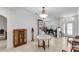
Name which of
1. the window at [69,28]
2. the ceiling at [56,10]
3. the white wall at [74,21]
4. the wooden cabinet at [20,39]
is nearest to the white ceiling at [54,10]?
the ceiling at [56,10]

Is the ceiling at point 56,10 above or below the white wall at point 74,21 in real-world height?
above

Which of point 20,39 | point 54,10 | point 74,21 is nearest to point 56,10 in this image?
point 54,10

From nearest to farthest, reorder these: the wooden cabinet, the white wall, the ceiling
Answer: the ceiling → the white wall → the wooden cabinet

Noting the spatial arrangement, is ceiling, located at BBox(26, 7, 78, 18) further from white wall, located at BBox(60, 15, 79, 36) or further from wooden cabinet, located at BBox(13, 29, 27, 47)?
wooden cabinet, located at BBox(13, 29, 27, 47)

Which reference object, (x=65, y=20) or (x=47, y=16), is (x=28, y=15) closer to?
(x=47, y=16)

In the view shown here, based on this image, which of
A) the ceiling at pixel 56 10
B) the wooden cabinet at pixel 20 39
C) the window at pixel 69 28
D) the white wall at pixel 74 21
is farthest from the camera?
the wooden cabinet at pixel 20 39

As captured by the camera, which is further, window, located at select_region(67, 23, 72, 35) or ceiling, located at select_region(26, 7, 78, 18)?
window, located at select_region(67, 23, 72, 35)

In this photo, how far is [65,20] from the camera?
6.68 ft

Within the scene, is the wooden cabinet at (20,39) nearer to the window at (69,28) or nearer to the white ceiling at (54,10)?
the white ceiling at (54,10)

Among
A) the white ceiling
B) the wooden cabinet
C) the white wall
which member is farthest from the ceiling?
the wooden cabinet

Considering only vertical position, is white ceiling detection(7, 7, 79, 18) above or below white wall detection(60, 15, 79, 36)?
above

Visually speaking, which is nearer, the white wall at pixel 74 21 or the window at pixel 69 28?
the white wall at pixel 74 21
